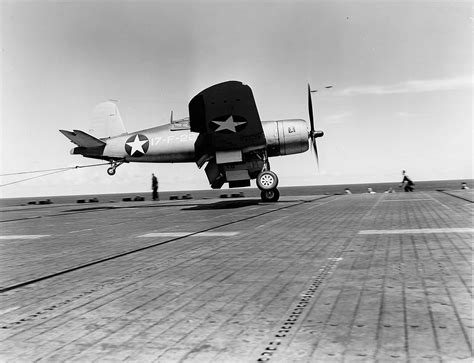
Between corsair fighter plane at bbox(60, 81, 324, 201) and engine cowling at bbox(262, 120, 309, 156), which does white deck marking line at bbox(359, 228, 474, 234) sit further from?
engine cowling at bbox(262, 120, 309, 156)

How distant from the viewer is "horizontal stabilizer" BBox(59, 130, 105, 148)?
25.9 metres

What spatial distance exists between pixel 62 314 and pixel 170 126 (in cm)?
2090

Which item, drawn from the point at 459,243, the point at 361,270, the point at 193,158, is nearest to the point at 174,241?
the point at 361,270

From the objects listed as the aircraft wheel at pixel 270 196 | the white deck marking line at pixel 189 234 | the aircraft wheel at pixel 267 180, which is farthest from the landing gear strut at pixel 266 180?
the white deck marking line at pixel 189 234

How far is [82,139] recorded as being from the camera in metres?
26.0

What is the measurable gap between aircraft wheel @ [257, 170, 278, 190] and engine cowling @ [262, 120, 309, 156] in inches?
62.4

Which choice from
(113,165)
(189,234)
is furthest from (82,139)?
(189,234)

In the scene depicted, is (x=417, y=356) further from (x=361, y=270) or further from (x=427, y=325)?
(x=361, y=270)

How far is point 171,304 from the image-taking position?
5.00 meters

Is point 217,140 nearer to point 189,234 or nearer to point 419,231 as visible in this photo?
point 189,234

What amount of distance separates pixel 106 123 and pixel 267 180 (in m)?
10.8

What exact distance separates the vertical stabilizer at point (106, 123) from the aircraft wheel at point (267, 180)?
9.44 meters

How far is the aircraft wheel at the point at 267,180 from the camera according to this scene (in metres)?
22.7

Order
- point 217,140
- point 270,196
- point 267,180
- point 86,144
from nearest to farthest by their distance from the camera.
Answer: point 217,140 < point 267,180 < point 270,196 < point 86,144
